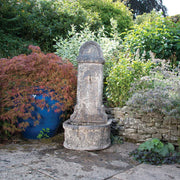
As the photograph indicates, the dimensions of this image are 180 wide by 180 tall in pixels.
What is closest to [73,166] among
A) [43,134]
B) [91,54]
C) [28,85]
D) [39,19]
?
[43,134]

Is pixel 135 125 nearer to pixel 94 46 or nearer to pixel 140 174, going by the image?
pixel 140 174

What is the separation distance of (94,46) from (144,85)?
113 centimetres

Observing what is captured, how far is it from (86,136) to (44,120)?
36.8 inches

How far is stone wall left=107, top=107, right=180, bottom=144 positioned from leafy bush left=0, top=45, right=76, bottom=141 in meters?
0.91

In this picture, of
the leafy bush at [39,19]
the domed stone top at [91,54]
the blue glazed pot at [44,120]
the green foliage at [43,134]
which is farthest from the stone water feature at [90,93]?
the leafy bush at [39,19]

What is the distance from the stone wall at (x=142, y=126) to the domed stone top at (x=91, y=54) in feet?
3.32

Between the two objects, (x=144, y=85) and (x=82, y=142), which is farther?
(x=144, y=85)

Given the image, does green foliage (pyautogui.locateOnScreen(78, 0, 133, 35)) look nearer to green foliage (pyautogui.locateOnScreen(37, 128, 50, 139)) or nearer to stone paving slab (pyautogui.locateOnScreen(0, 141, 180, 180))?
green foliage (pyautogui.locateOnScreen(37, 128, 50, 139))

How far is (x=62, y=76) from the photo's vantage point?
387cm

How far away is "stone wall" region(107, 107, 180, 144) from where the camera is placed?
340 cm

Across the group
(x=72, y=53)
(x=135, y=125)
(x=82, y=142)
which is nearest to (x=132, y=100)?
(x=135, y=125)

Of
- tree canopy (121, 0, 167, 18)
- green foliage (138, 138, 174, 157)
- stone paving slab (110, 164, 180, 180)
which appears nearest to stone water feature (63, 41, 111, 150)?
green foliage (138, 138, 174, 157)

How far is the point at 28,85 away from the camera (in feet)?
12.3

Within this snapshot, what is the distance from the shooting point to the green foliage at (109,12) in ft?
29.0
